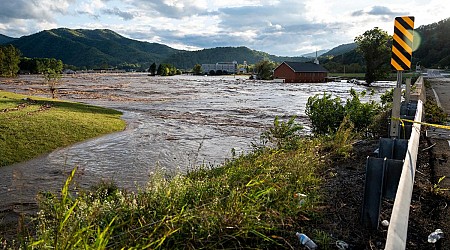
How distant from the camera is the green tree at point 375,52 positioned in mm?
65125


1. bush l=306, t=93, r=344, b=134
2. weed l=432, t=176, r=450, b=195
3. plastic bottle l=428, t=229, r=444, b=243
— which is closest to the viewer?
plastic bottle l=428, t=229, r=444, b=243

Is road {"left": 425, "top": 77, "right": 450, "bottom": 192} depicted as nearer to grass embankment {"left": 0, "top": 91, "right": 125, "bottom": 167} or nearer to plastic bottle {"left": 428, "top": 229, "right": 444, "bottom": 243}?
plastic bottle {"left": 428, "top": 229, "right": 444, "bottom": 243}

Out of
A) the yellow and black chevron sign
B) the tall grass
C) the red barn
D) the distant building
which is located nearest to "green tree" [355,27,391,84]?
the red barn

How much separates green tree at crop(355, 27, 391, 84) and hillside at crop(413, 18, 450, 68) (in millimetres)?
41862

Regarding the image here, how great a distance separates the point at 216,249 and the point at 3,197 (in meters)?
7.19

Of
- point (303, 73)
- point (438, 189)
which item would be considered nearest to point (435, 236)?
point (438, 189)

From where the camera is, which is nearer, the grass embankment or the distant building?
the grass embankment

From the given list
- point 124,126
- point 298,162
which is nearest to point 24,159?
point 124,126

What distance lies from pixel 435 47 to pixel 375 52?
2325 inches

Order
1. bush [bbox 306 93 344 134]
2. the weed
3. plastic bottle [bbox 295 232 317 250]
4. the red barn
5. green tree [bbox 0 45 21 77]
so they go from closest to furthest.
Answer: plastic bottle [bbox 295 232 317 250], the weed, bush [bbox 306 93 344 134], green tree [bbox 0 45 21 77], the red barn

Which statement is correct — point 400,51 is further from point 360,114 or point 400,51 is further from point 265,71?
point 265,71

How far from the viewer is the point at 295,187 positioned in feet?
17.5

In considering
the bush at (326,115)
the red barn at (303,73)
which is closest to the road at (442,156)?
the bush at (326,115)

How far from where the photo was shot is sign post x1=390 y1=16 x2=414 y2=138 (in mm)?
6145
